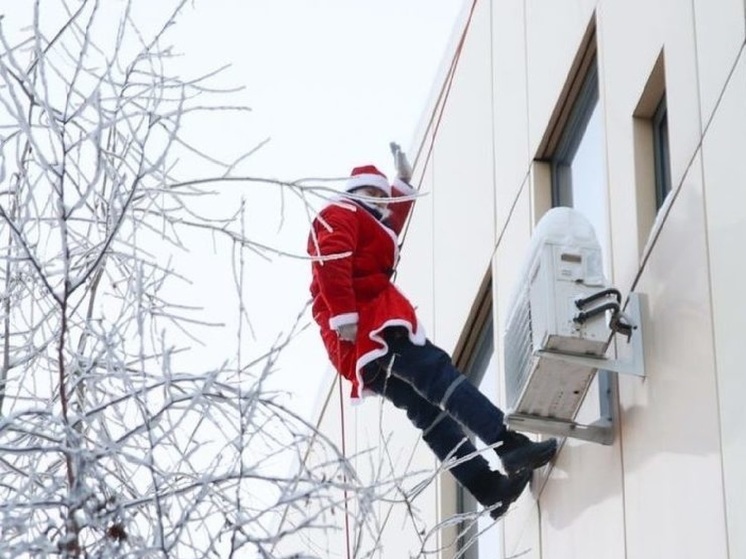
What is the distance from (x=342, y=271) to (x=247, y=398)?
4660 mm

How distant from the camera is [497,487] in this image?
10.4 meters

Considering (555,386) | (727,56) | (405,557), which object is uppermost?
(727,56)

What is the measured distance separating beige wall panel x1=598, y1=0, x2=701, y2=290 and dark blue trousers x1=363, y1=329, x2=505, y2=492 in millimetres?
839

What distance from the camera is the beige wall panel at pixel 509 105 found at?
12094mm

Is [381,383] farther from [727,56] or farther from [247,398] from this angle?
[247,398]

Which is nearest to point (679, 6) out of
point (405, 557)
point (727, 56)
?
point (727, 56)

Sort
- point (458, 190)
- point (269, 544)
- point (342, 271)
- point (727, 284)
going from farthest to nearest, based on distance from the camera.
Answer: point (458, 190)
point (342, 271)
point (727, 284)
point (269, 544)

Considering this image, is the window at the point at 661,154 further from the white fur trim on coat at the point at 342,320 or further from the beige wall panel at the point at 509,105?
the beige wall panel at the point at 509,105

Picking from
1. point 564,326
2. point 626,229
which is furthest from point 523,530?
point 564,326

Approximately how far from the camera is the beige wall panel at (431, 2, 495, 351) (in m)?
13.0

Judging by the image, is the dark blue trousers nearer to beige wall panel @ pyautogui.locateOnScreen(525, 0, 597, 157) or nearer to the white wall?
the white wall

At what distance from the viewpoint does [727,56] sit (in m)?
8.75

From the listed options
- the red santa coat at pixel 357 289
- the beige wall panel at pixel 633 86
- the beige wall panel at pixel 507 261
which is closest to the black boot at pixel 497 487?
the red santa coat at pixel 357 289

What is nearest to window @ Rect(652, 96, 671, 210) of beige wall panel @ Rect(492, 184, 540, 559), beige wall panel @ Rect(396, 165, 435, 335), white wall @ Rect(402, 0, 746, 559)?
white wall @ Rect(402, 0, 746, 559)
